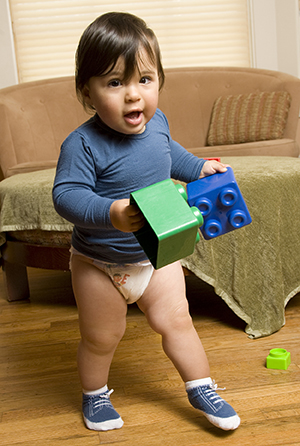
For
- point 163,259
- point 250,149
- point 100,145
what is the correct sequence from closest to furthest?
point 163,259
point 100,145
point 250,149

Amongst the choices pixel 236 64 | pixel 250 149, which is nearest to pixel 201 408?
pixel 250 149

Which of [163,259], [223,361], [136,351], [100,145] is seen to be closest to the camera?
[163,259]

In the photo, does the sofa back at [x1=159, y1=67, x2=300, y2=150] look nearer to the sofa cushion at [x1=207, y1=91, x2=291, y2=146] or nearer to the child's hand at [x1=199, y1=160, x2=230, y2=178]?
the sofa cushion at [x1=207, y1=91, x2=291, y2=146]

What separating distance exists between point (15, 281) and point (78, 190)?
1139mm

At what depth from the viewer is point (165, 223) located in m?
0.67

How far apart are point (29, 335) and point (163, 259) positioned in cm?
92

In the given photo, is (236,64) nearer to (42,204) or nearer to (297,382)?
(42,204)

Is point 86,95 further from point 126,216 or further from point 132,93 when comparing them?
point 126,216

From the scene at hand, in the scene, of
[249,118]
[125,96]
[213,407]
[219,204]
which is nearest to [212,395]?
[213,407]

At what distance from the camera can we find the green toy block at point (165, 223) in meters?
0.67

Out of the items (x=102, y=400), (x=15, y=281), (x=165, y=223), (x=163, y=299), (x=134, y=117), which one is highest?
(x=134, y=117)

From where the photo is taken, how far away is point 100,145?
839mm

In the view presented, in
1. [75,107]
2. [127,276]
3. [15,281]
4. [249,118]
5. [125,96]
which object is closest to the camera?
[125,96]

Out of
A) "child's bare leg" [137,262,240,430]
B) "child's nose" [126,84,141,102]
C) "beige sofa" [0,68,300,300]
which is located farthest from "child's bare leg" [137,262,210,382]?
"beige sofa" [0,68,300,300]
